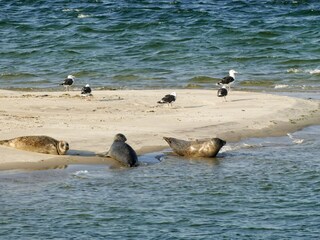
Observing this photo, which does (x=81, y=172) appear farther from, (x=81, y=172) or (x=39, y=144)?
(x=39, y=144)

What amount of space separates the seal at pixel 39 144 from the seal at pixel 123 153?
2.09 feet

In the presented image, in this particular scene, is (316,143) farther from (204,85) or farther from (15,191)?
(204,85)

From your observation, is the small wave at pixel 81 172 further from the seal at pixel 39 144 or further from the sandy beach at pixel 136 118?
the seal at pixel 39 144

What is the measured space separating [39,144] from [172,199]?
275cm

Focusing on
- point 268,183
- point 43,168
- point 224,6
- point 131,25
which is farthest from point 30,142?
point 224,6

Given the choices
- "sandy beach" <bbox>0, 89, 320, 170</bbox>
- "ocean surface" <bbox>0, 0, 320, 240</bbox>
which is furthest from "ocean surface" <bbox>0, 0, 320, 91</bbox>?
"sandy beach" <bbox>0, 89, 320, 170</bbox>

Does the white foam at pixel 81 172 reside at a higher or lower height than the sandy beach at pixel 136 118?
lower

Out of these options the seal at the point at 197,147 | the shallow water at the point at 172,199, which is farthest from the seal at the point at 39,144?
the seal at the point at 197,147

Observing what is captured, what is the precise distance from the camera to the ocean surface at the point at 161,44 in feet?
77.3

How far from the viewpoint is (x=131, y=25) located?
105 ft

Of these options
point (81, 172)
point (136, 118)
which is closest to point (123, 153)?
point (81, 172)

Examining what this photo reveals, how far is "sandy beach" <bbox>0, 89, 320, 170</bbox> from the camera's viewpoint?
13633 mm

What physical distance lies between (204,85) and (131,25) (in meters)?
10.3

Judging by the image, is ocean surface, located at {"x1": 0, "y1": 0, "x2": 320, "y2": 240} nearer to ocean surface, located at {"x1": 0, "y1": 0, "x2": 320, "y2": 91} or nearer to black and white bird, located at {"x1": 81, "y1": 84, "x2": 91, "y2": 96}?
ocean surface, located at {"x1": 0, "y1": 0, "x2": 320, "y2": 91}
